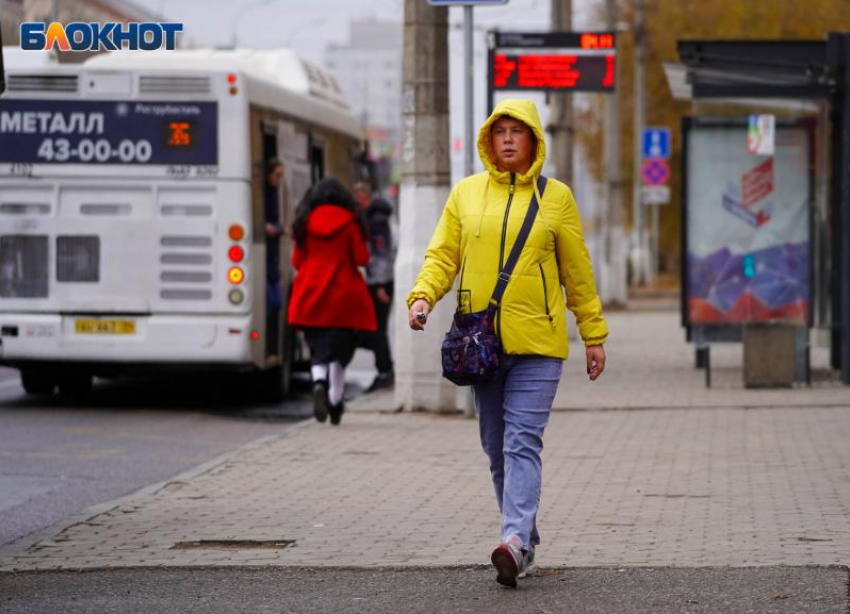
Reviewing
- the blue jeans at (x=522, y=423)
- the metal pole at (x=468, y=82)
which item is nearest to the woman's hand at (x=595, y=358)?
the blue jeans at (x=522, y=423)

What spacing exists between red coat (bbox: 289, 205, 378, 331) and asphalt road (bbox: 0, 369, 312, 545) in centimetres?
101

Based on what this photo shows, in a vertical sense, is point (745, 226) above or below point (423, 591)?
above

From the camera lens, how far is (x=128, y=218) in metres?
16.1

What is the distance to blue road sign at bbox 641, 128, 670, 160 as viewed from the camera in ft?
129

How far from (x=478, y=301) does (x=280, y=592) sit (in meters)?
1.33

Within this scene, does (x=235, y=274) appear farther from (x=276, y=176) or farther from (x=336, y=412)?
(x=336, y=412)

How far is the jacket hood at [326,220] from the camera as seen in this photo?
14477 mm

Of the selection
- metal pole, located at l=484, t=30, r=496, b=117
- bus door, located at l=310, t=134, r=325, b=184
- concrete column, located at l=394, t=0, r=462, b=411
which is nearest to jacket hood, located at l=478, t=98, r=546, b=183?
concrete column, located at l=394, t=0, r=462, b=411

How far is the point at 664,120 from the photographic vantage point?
57.4 metres

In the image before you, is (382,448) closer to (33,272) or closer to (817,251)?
(33,272)

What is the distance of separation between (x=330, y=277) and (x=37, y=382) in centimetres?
415

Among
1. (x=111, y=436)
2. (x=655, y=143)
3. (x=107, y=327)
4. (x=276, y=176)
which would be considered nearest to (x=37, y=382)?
(x=107, y=327)

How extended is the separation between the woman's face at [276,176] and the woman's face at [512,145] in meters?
9.28

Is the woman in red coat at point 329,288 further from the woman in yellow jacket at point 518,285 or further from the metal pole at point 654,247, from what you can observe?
the metal pole at point 654,247
